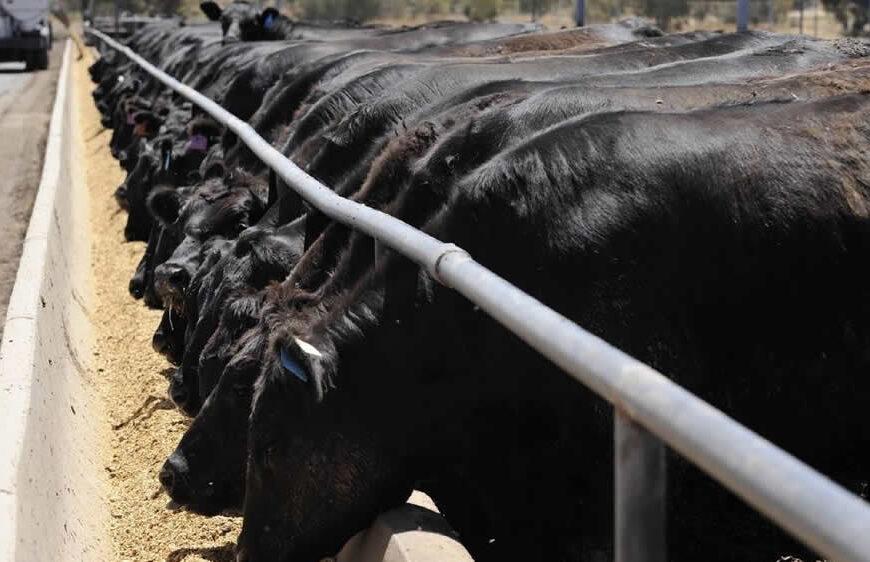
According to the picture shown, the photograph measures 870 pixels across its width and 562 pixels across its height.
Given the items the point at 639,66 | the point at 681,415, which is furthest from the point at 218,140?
the point at 681,415

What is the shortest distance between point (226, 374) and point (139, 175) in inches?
317

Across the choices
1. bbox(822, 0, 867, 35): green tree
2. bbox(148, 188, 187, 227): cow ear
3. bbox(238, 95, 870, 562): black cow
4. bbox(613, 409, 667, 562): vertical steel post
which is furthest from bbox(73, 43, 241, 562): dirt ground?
bbox(822, 0, 867, 35): green tree

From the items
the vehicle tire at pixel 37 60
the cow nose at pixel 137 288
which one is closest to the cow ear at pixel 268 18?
the cow nose at pixel 137 288

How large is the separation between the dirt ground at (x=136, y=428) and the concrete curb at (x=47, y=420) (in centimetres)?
11

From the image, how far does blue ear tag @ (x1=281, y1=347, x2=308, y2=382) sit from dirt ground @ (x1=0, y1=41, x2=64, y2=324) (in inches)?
203

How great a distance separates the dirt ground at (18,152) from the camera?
10.8 m

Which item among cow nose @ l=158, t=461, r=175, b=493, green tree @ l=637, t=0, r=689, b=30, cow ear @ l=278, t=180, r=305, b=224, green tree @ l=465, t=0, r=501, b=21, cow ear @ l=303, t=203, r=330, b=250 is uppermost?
cow ear @ l=303, t=203, r=330, b=250

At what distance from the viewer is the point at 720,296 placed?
3.71 meters

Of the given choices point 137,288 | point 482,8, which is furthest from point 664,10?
point 137,288

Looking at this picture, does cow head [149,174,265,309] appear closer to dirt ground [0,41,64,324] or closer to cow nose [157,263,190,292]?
cow nose [157,263,190,292]

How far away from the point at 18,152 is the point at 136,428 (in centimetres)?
1304

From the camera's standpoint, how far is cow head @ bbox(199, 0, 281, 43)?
682 inches

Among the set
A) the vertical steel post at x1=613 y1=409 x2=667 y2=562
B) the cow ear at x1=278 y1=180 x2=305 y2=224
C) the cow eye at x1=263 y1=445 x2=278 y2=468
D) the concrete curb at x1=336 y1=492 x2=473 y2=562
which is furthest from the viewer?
the cow ear at x1=278 y1=180 x2=305 y2=224

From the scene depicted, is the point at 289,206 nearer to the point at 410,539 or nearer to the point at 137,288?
the point at 410,539
